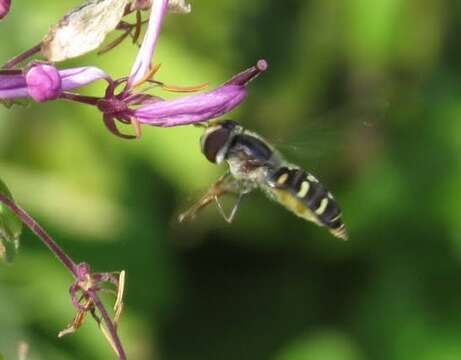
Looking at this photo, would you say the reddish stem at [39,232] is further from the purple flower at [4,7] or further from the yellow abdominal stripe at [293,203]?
the yellow abdominal stripe at [293,203]

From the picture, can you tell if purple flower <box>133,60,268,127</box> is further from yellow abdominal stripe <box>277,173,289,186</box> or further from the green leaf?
yellow abdominal stripe <box>277,173,289,186</box>

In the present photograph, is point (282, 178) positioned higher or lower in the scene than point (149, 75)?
higher

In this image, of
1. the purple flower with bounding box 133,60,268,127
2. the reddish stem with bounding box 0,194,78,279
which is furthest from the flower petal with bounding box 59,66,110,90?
the reddish stem with bounding box 0,194,78,279

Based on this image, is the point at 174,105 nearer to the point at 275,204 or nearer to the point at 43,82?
the point at 43,82

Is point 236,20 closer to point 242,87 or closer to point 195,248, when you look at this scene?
point 195,248

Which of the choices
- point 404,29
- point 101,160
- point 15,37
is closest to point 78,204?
point 101,160

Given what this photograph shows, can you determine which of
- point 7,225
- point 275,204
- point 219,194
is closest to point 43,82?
point 7,225
